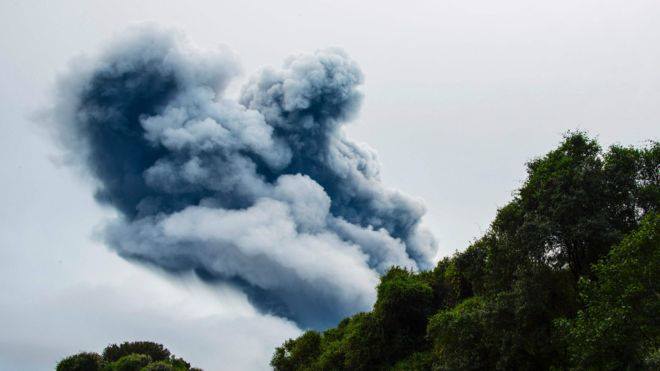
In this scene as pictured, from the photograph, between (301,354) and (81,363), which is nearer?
(301,354)

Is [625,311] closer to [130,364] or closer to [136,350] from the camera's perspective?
[130,364]

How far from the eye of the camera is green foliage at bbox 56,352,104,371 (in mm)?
73500

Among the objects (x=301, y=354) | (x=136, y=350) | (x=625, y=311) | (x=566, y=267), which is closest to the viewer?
(x=625, y=311)

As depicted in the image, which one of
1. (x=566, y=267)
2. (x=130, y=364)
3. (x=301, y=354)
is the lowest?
(x=566, y=267)

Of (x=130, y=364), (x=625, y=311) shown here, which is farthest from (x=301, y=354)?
(x=625, y=311)

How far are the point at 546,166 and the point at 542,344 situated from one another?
10.8 metres

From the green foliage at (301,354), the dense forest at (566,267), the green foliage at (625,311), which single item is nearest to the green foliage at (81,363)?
the green foliage at (301,354)

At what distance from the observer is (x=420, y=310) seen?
47.8 metres

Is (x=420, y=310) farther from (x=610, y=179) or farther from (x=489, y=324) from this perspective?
(x=610, y=179)

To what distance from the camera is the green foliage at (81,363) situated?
241 feet

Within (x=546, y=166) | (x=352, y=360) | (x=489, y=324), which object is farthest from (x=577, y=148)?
(x=352, y=360)

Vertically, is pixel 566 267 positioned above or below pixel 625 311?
above

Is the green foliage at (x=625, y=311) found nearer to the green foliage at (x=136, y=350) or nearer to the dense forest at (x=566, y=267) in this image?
the dense forest at (x=566, y=267)

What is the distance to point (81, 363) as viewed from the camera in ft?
243
